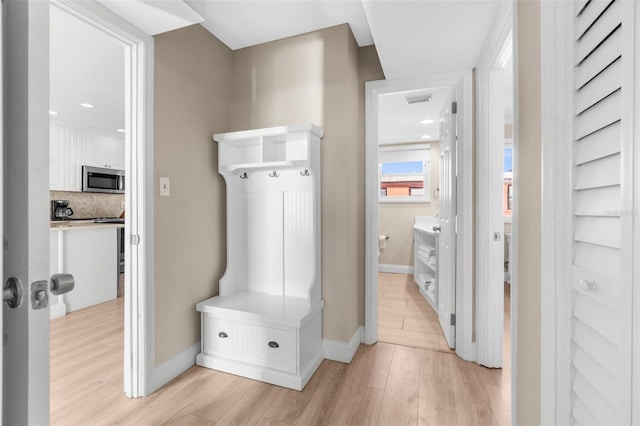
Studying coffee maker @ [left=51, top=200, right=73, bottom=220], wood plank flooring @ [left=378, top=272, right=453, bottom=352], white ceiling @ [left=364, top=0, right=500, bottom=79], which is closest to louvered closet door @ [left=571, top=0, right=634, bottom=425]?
Answer: white ceiling @ [left=364, top=0, right=500, bottom=79]

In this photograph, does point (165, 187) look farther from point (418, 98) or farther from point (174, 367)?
point (418, 98)

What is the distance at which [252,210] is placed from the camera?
231 cm

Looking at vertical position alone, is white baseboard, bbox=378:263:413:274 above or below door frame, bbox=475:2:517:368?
below

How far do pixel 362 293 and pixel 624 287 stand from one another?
186 centimetres

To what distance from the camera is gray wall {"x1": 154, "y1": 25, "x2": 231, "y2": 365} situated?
5.92 ft

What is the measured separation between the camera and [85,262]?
3.36 metres

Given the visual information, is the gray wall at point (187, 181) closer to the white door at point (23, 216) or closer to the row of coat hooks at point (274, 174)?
the row of coat hooks at point (274, 174)

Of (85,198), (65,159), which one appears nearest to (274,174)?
(65,159)

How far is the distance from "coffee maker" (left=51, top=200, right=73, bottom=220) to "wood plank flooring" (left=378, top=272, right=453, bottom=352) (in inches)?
185

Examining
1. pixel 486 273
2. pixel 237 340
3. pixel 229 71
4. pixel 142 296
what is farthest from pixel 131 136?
pixel 486 273

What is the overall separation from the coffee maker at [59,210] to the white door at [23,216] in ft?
16.5

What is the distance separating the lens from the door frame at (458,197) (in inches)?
83.0

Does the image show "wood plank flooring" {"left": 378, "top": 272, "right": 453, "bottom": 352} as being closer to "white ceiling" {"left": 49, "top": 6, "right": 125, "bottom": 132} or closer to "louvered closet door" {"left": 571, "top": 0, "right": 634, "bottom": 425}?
"louvered closet door" {"left": 571, "top": 0, "right": 634, "bottom": 425}

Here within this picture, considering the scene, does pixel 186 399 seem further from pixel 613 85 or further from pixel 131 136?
pixel 613 85
